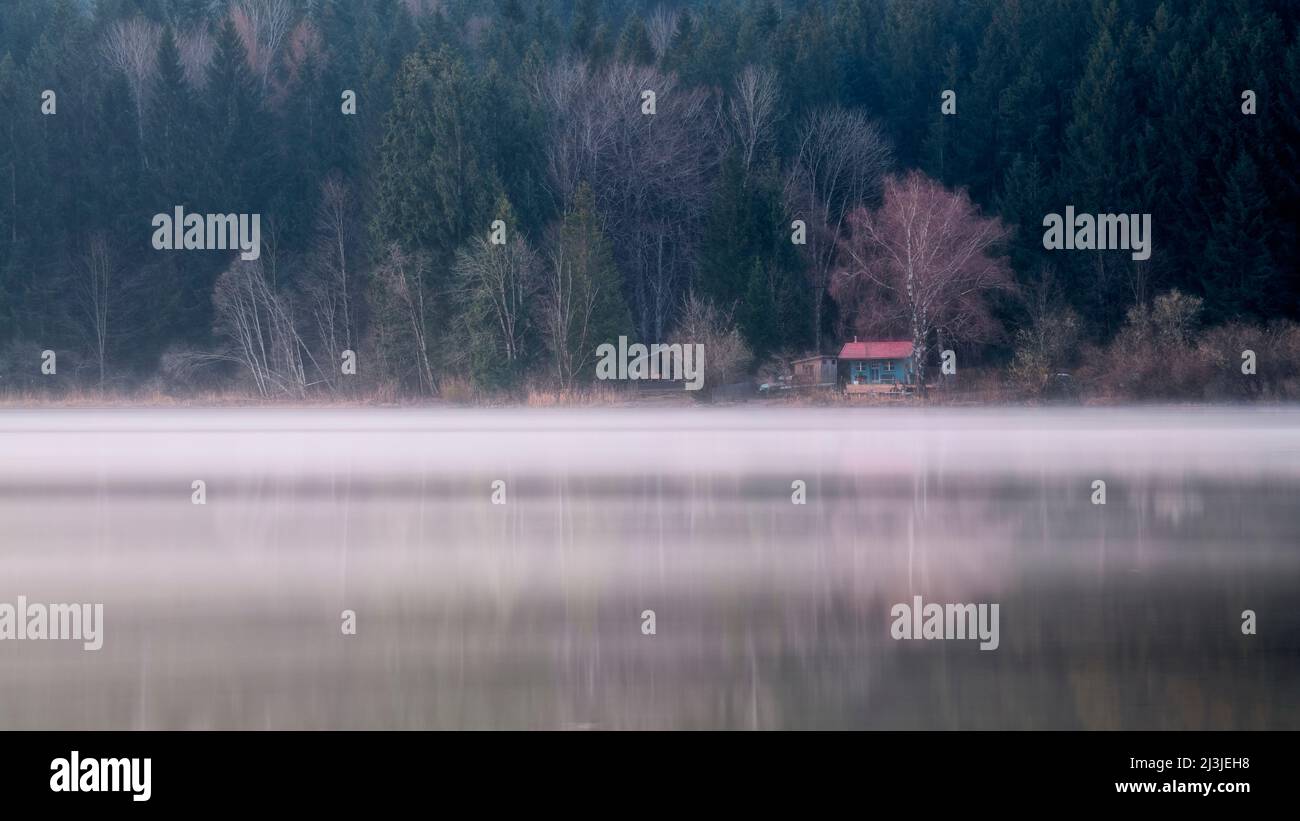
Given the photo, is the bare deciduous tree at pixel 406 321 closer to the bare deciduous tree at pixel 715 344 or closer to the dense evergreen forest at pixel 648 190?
the dense evergreen forest at pixel 648 190

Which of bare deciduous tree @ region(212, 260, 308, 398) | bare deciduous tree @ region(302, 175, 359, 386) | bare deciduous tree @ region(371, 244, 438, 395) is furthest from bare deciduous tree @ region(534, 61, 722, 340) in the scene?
bare deciduous tree @ region(212, 260, 308, 398)

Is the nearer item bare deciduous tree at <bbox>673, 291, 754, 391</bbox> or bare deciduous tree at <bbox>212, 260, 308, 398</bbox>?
bare deciduous tree at <bbox>673, 291, 754, 391</bbox>

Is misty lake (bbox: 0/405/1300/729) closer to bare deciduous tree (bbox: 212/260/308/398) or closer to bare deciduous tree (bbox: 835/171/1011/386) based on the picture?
bare deciduous tree (bbox: 835/171/1011/386)

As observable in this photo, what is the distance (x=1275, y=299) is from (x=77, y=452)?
157 ft

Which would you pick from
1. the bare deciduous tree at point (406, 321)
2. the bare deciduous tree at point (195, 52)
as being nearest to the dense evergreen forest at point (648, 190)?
the bare deciduous tree at point (406, 321)

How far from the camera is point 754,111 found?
72.4 m

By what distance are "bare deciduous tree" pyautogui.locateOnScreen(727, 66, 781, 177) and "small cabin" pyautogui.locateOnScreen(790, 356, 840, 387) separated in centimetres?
1233

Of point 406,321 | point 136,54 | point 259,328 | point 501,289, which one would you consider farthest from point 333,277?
point 136,54

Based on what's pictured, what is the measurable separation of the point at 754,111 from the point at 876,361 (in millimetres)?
16024

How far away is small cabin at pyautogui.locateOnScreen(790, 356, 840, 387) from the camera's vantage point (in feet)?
206
